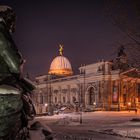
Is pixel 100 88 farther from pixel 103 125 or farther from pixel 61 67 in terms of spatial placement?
pixel 103 125

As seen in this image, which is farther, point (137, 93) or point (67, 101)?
point (67, 101)

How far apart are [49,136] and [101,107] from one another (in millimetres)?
71369

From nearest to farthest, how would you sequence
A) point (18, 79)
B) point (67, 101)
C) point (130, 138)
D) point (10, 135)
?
1. point (10, 135)
2. point (18, 79)
3. point (130, 138)
4. point (67, 101)

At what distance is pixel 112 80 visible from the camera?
76.2m

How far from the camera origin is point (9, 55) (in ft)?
12.7

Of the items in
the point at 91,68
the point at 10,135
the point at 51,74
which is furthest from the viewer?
the point at 51,74

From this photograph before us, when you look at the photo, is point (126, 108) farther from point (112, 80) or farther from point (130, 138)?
point (130, 138)

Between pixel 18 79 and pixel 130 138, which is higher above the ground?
pixel 18 79

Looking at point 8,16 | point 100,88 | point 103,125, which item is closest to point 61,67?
point 100,88

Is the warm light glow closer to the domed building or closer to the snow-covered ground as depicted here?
the domed building

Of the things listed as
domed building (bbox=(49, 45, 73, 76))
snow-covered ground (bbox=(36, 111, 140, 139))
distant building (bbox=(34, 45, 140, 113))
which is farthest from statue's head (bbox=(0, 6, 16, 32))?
domed building (bbox=(49, 45, 73, 76))

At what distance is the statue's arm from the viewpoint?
3840 mm

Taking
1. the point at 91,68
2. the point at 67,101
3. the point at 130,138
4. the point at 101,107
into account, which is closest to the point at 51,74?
the point at 67,101

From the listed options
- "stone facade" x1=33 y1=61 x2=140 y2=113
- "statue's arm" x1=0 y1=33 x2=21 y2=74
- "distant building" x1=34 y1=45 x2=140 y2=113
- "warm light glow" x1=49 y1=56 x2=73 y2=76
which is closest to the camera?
"statue's arm" x1=0 y1=33 x2=21 y2=74
